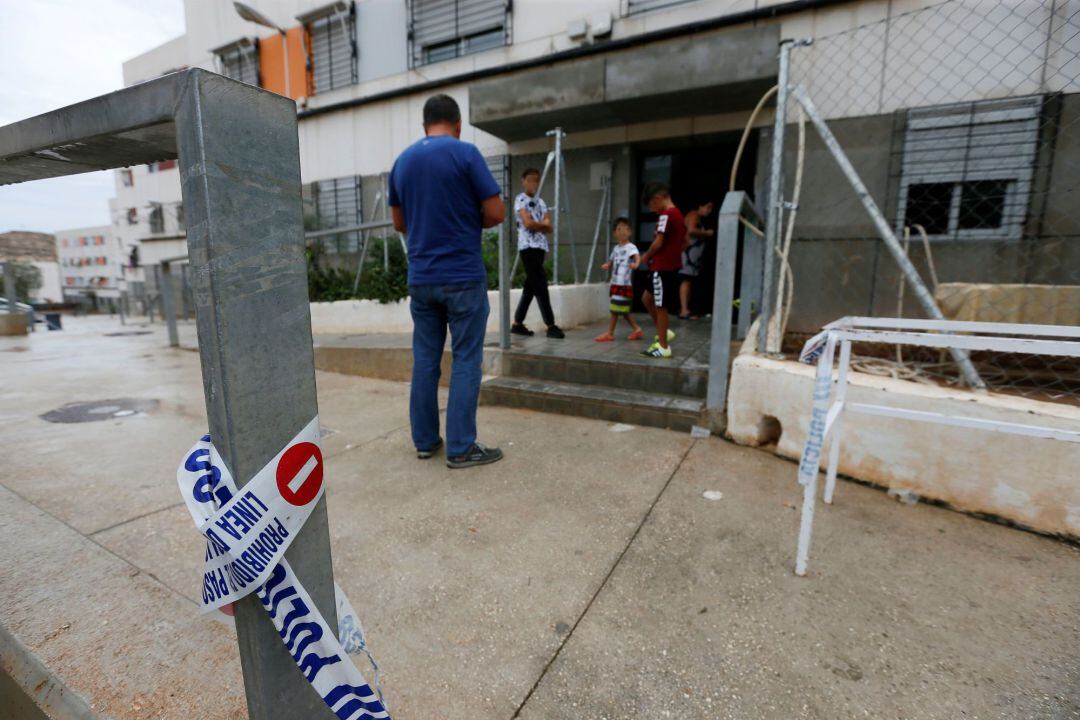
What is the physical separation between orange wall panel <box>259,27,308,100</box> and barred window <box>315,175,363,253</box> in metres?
1.86

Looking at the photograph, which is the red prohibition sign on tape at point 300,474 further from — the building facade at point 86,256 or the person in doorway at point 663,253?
the building facade at point 86,256

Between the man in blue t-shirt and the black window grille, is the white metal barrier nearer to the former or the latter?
the man in blue t-shirt

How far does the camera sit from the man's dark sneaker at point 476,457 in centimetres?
261

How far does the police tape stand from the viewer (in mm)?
623

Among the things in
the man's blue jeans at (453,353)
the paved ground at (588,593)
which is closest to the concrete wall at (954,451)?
the paved ground at (588,593)

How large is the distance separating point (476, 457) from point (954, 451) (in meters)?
2.25

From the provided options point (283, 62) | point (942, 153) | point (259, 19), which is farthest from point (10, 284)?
point (942, 153)

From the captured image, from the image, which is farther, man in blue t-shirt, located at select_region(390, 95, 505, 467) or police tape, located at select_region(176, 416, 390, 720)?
man in blue t-shirt, located at select_region(390, 95, 505, 467)

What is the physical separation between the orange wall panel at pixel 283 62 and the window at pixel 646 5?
633 cm

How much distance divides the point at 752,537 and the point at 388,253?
5.84 meters

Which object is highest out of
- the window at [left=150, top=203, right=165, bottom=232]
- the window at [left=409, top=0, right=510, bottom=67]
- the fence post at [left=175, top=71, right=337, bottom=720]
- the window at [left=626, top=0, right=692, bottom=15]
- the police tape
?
the window at [left=409, top=0, right=510, bottom=67]

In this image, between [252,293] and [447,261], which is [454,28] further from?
[252,293]

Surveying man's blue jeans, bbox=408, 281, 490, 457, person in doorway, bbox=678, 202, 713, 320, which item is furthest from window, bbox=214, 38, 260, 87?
man's blue jeans, bbox=408, 281, 490, 457

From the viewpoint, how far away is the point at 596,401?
3.38 meters
